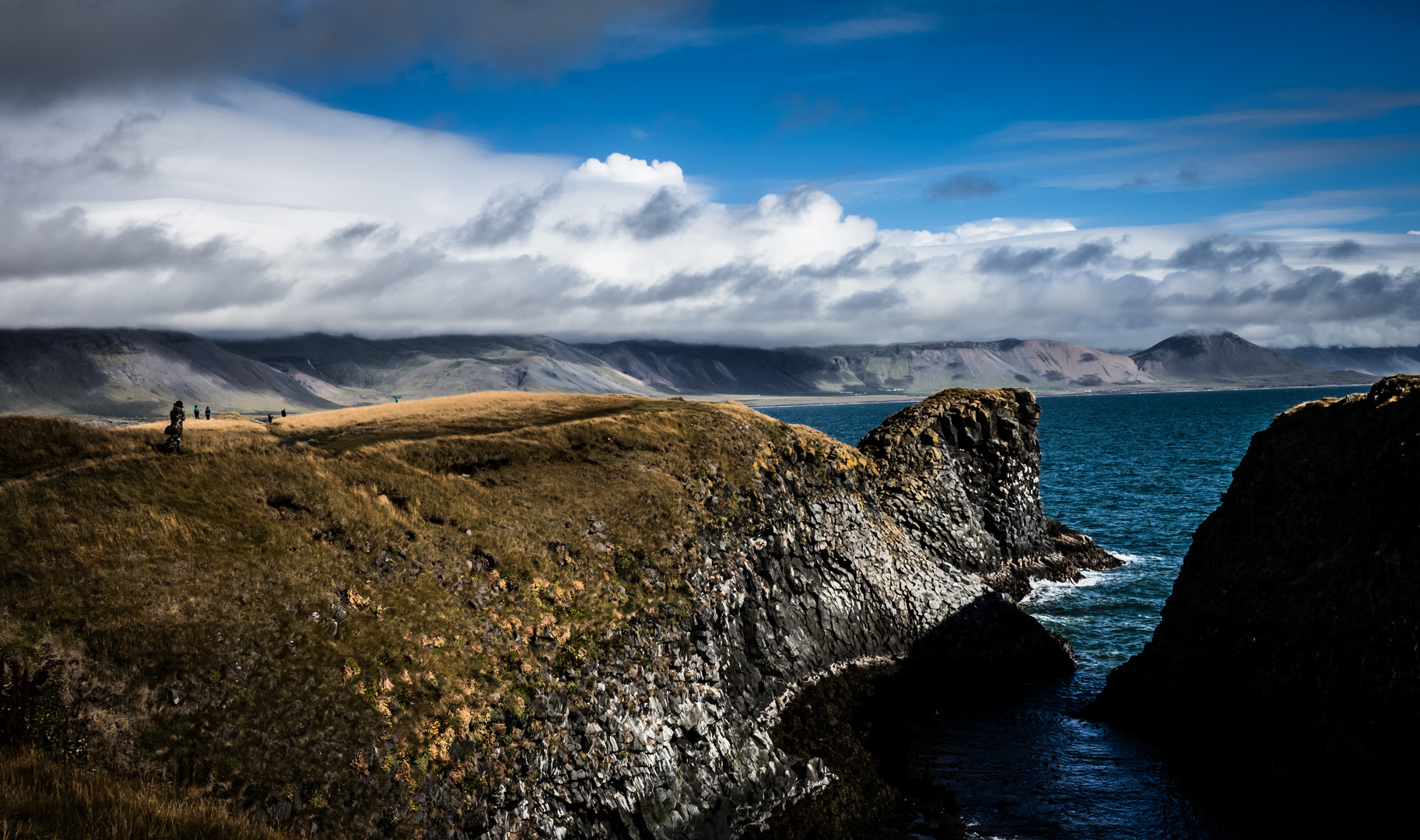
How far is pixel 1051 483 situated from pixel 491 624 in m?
96.4

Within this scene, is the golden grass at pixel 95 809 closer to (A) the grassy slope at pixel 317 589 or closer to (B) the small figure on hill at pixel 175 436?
(A) the grassy slope at pixel 317 589

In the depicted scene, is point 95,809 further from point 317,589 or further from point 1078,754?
point 1078,754

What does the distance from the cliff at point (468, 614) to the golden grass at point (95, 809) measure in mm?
1515

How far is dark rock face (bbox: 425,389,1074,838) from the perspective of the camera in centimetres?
2739

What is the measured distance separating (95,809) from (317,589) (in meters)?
10.4

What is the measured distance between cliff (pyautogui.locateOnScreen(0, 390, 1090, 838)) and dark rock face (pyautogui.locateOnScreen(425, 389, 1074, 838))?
14cm

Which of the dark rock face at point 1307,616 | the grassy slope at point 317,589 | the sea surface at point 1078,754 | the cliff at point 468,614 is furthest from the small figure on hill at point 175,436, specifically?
the dark rock face at point 1307,616

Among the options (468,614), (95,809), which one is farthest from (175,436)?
(95,809)

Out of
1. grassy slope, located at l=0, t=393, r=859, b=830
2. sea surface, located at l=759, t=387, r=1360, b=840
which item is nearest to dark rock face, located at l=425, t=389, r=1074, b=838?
grassy slope, located at l=0, t=393, r=859, b=830

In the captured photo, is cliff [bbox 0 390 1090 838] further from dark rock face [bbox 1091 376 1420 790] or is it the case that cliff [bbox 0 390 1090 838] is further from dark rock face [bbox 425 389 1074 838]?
dark rock face [bbox 1091 376 1420 790]

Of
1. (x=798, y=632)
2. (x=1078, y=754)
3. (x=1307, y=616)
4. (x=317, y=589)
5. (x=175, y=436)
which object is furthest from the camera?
(x=798, y=632)

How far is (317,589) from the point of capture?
27203 millimetres

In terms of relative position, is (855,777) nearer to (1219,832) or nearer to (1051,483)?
(1219,832)

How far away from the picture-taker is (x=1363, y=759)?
28.1m
